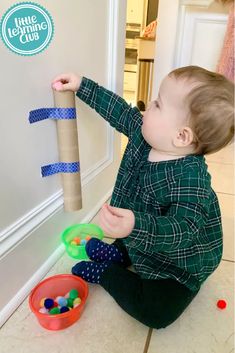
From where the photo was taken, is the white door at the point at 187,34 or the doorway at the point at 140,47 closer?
the white door at the point at 187,34

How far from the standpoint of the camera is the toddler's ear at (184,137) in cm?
62

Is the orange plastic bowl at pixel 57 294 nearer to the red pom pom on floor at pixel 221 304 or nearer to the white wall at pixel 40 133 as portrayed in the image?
the white wall at pixel 40 133

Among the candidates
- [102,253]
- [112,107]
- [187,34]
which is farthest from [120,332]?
[187,34]

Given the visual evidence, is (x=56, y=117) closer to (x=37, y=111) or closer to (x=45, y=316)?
(x=37, y=111)

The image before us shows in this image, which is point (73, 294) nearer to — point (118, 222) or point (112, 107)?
point (118, 222)

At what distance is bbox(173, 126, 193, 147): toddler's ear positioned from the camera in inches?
24.3

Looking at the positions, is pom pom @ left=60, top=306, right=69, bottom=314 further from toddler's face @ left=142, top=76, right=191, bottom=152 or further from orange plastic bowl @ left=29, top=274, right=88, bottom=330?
toddler's face @ left=142, top=76, right=191, bottom=152

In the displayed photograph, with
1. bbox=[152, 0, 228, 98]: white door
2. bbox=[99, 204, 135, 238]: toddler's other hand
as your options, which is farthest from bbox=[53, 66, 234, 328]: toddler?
bbox=[152, 0, 228, 98]: white door

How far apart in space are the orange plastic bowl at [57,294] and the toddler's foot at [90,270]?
36 millimetres

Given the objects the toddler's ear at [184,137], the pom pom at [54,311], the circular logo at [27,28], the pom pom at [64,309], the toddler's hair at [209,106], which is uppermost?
the circular logo at [27,28]

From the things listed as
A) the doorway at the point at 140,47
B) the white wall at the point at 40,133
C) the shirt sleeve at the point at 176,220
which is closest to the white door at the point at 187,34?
the doorway at the point at 140,47

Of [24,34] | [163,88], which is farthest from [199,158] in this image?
[24,34]

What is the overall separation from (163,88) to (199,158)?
15cm

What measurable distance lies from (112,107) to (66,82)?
124 mm
